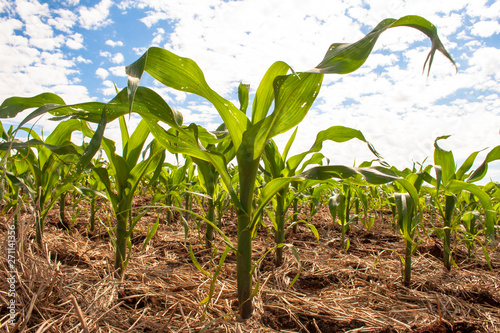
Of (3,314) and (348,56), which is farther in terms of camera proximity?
(3,314)

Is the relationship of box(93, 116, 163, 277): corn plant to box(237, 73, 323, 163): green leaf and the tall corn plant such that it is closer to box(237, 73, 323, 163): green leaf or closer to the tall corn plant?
the tall corn plant

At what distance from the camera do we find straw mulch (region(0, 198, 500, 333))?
1.01m

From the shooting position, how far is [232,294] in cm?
129

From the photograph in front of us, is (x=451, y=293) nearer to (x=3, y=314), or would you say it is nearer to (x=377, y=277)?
(x=377, y=277)

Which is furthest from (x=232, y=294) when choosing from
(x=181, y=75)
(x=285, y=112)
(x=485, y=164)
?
(x=485, y=164)

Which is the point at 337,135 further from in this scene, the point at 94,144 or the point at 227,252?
the point at 94,144

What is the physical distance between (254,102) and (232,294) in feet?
2.67

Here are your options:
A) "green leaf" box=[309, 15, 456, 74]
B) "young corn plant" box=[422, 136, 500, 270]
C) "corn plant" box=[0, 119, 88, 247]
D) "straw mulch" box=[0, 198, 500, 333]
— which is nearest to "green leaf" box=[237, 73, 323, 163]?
"green leaf" box=[309, 15, 456, 74]

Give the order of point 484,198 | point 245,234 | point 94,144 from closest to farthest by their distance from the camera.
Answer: point 94,144
point 245,234
point 484,198

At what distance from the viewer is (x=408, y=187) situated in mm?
1274

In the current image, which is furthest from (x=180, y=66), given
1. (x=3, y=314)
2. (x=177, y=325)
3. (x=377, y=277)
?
(x=377, y=277)

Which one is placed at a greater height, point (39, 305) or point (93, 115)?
point (93, 115)

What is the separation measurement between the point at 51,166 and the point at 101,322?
3.46 feet

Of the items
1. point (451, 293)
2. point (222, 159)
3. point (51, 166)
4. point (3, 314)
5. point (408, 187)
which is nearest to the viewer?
point (3, 314)
